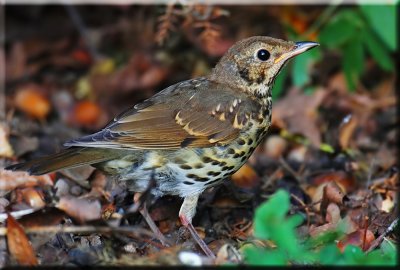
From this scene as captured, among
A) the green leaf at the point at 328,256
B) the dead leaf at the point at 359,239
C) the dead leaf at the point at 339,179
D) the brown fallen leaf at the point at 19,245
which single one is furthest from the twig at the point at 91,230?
the dead leaf at the point at 339,179

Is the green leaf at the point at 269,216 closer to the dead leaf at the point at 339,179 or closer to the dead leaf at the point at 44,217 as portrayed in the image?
the dead leaf at the point at 44,217

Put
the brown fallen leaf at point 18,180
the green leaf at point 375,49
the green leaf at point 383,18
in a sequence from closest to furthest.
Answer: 1. the brown fallen leaf at point 18,180
2. the green leaf at point 383,18
3. the green leaf at point 375,49

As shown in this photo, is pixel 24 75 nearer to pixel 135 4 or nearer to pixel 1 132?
pixel 135 4

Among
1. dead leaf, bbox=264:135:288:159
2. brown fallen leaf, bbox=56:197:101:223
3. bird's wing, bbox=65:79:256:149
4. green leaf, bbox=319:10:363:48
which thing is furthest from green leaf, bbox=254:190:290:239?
green leaf, bbox=319:10:363:48

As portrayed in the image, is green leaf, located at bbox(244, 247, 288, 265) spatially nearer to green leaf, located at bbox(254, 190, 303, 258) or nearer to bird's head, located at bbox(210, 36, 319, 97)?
green leaf, located at bbox(254, 190, 303, 258)

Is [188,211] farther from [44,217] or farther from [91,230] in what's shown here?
[91,230]

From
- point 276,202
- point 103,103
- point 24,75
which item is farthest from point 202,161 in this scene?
point 24,75
